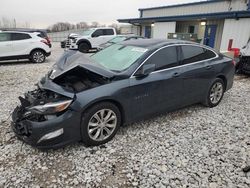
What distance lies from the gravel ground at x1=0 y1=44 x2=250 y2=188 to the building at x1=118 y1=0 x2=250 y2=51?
33.5 feet

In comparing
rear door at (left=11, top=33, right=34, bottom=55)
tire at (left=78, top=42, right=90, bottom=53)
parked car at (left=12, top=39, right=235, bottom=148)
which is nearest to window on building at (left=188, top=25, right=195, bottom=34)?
tire at (left=78, top=42, right=90, bottom=53)

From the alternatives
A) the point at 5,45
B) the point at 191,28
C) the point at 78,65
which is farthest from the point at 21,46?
the point at 191,28

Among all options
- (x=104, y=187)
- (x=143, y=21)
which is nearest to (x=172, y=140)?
(x=104, y=187)

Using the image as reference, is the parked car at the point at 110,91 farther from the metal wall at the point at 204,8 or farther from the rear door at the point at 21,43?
the metal wall at the point at 204,8

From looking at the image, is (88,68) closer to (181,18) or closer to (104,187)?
(104,187)

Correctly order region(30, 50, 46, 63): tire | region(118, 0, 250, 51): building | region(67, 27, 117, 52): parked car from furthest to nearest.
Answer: region(67, 27, 117, 52): parked car
region(118, 0, 250, 51): building
region(30, 50, 46, 63): tire

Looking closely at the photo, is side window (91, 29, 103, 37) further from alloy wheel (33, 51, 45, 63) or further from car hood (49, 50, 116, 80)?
car hood (49, 50, 116, 80)

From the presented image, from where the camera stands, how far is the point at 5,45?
1034 cm

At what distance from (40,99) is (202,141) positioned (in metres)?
2.63

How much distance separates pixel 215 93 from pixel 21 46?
30.7 feet

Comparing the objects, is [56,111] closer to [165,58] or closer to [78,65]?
[78,65]

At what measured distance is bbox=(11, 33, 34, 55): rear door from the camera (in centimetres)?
1055

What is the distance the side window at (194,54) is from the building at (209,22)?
30.7 feet

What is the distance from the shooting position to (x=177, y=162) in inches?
120
